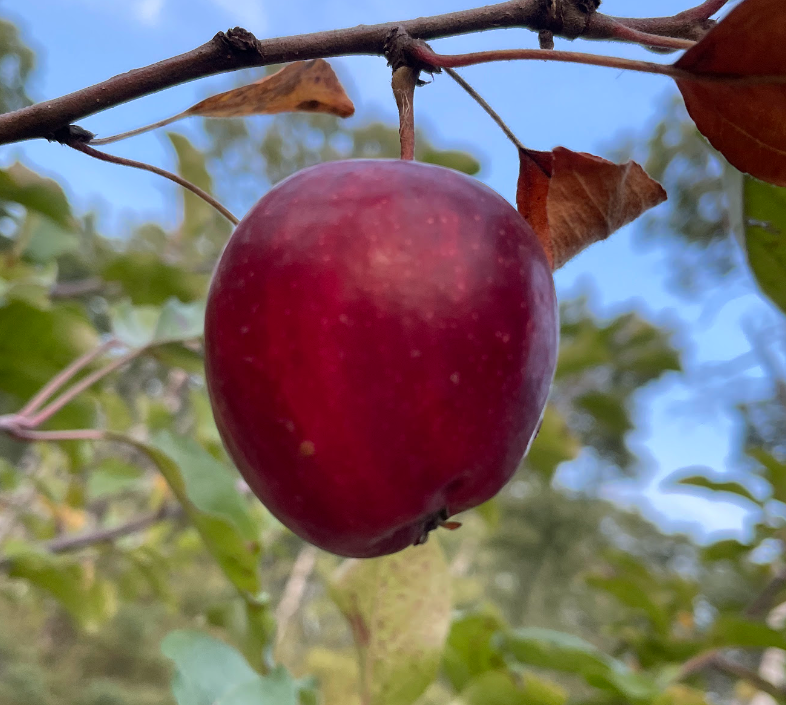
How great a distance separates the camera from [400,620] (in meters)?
0.54

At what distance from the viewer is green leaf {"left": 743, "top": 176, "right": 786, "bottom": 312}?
412mm

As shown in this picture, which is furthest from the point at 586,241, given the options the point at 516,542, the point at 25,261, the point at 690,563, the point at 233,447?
the point at 690,563

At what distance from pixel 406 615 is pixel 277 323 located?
349 mm

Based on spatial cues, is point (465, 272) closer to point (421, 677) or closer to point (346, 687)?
point (421, 677)

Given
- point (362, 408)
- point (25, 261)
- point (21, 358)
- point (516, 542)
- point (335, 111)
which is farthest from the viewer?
point (516, 542)

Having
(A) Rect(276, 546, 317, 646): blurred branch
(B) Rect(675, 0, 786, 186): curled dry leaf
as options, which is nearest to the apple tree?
(B) Rect(675, 0, 786, 186): curled dry leaf

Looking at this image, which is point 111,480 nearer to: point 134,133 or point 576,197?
point 134,133

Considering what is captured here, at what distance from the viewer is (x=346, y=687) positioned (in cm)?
69

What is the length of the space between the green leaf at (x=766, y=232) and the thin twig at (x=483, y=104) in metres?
0.17

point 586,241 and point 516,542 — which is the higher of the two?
point 586,241

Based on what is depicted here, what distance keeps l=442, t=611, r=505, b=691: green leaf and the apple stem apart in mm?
555

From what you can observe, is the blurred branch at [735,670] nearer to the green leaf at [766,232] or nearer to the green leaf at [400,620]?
the green leaf at [400,620]

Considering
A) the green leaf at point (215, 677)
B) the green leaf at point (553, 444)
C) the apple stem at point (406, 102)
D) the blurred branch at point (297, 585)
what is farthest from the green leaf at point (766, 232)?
the blurred branch at point (297, 585)

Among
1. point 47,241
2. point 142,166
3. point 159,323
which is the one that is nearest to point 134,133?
point 142,166
